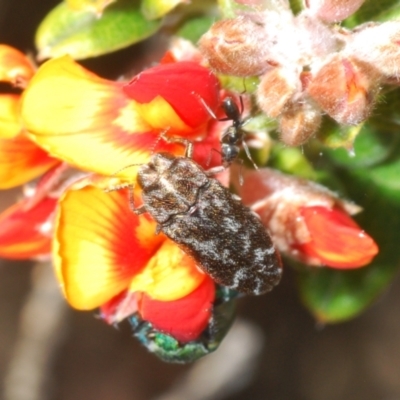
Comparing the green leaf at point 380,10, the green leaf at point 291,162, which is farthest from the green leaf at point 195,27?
the green leaf at point 380,10

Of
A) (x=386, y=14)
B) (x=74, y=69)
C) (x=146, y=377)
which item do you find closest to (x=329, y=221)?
(x=386, y=14)

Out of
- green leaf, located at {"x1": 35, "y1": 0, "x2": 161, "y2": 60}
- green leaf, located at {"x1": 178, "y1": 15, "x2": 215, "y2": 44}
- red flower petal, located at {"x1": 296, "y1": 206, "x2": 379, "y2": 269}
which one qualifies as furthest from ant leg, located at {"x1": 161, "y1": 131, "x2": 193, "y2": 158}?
green leaf, located at {"x1": 178, "y1": 15, "x2": 215, "y2": 44}

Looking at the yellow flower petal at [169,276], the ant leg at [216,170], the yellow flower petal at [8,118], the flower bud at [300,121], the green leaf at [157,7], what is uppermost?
the flower bud at [300,121]

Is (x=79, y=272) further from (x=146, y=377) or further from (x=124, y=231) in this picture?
(x=146, y=377)

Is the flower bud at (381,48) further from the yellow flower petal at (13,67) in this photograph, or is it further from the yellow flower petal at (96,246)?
the yellow flower petal at (13,67)

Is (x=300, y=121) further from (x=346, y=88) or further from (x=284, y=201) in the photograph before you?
(x=284, y=201)

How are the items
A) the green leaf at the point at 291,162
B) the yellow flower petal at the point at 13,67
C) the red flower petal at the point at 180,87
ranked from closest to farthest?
the red flower petal at the point at 180,87 → the yellow flower petal at the point at 13,67 → the green leaf at the point at 291,162

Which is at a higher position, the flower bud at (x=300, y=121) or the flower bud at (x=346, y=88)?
the flower bud at (x=346, y=88)

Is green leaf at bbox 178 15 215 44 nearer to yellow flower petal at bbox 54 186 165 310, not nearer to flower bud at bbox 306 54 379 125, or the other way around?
yellow flower petal at bbox 54 186 165 310

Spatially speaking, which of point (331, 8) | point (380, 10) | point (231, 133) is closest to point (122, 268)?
point (231, 133)
